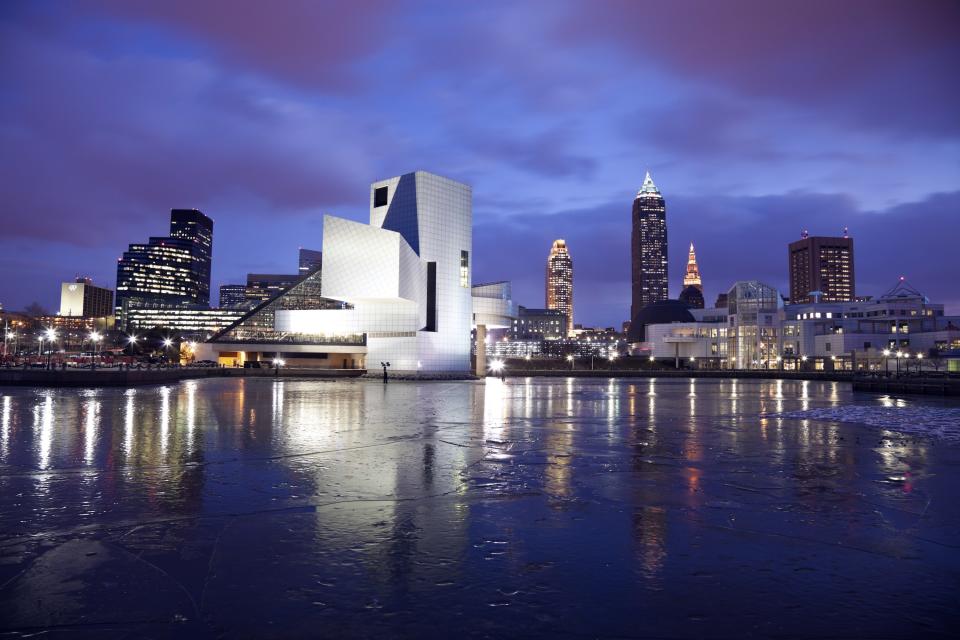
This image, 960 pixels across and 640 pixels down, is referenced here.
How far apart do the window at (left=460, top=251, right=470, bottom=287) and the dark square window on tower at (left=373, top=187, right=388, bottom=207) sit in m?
13.3

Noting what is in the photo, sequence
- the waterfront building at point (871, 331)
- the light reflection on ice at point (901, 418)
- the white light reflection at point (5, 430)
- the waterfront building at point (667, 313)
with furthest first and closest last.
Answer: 1. the waterfront building at point (667, 313)
2. the waterfront building at point (871, 331)
3. the light reflection on ice at point (901, 418)
4. the white light reflection at point (5, 430)

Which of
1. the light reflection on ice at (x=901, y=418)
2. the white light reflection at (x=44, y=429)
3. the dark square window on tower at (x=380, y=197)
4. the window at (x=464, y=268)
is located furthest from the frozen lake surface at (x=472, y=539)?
the dark square window on tower at (x=380, y=197)

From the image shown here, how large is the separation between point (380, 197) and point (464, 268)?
15821 mm

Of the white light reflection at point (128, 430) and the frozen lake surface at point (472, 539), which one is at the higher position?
the frozen lake surface at point (472, 539)

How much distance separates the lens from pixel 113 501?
10492 mm

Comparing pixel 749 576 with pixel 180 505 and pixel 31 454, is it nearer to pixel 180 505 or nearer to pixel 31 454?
pixel 180 505

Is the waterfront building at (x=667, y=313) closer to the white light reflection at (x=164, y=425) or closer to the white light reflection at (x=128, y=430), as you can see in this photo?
the white light reflection at (x=164, y=425)

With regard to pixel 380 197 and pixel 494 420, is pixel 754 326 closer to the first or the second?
pixel 380 197

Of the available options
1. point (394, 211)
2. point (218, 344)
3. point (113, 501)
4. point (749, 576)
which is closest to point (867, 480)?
point (749, 576)

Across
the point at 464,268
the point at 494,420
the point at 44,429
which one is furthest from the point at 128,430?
the point at 464,268

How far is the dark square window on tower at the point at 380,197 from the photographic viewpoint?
90188 millimetres

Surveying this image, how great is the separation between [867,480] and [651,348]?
154m

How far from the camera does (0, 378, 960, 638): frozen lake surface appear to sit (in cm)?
591

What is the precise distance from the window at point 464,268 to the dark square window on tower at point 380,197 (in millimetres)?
13340
